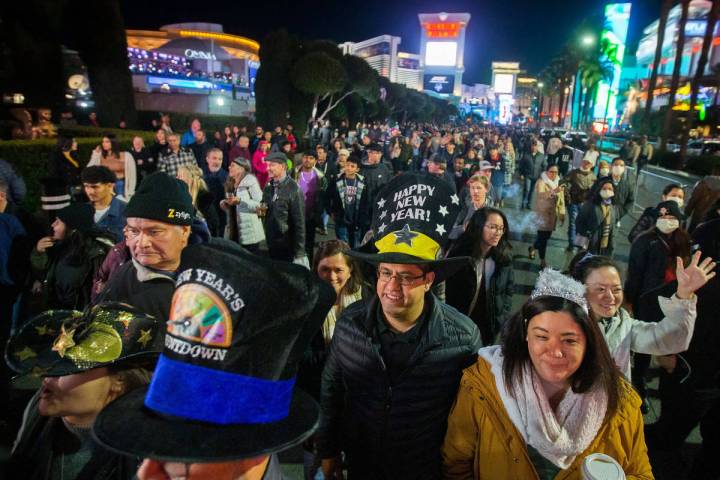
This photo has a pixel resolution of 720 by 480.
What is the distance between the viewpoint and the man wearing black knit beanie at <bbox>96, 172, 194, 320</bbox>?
259 cm

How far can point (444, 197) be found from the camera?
237 centimetres

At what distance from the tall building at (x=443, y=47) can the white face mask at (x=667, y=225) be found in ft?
453

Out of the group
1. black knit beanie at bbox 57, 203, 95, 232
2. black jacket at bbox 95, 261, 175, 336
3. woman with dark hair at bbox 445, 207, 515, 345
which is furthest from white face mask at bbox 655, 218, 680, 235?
black knit beanie at bbox 57, 203, 95, 232

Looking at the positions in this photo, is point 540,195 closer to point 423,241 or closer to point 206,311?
point 423,241

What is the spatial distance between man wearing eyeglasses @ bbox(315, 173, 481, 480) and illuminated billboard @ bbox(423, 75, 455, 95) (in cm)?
13830

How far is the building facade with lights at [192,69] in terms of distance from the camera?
44469mm

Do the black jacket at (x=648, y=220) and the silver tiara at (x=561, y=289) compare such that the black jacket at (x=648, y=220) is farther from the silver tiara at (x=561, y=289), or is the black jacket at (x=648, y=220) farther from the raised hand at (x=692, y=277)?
the silver tiara at (x=561, y=289)

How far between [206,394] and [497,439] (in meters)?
1.43

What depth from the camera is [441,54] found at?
137375 mm

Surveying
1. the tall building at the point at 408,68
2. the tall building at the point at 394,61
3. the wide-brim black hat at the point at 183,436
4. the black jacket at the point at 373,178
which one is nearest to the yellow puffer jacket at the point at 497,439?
the wide-brim black hat at the point at 183,436

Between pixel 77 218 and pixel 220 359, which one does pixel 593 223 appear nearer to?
pixel 77 218

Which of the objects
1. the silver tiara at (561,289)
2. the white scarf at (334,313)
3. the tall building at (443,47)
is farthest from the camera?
the tall building at (443,47)

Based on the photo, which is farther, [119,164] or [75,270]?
[119,164]

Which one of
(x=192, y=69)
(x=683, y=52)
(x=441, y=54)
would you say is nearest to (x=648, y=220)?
(x=683, y=52)
